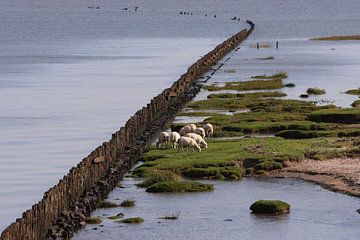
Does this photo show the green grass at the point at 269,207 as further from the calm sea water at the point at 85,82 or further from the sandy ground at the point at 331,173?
the calm sea water at the point at 85,82

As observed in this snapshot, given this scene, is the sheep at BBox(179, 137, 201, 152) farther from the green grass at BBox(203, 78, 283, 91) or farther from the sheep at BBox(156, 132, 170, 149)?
the green grass at BBox(203, 78, 283, 91)

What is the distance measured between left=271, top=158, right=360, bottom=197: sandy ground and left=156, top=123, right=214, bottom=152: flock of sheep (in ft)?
18.3

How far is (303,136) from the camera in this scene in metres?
61.1

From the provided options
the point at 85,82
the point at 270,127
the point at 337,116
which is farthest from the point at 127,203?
the point at 85,82

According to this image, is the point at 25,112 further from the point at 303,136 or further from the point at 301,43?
the point at 301,43

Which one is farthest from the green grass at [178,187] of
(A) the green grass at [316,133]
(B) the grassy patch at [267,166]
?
(A) the green grass at [316,133]

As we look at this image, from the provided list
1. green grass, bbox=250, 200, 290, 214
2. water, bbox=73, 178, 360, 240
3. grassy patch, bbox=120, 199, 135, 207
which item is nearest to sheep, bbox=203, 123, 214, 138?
water, bbox=73, 178, 360, 240

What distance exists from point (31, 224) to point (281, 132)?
2778 cm

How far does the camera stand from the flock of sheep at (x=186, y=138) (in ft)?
182

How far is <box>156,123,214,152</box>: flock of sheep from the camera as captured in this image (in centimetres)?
5544

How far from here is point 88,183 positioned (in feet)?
152

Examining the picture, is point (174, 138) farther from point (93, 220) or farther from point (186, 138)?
point (93, 220)

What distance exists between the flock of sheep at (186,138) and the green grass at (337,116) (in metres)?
9.84

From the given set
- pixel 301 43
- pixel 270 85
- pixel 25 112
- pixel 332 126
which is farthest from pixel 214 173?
pixel 301 43
